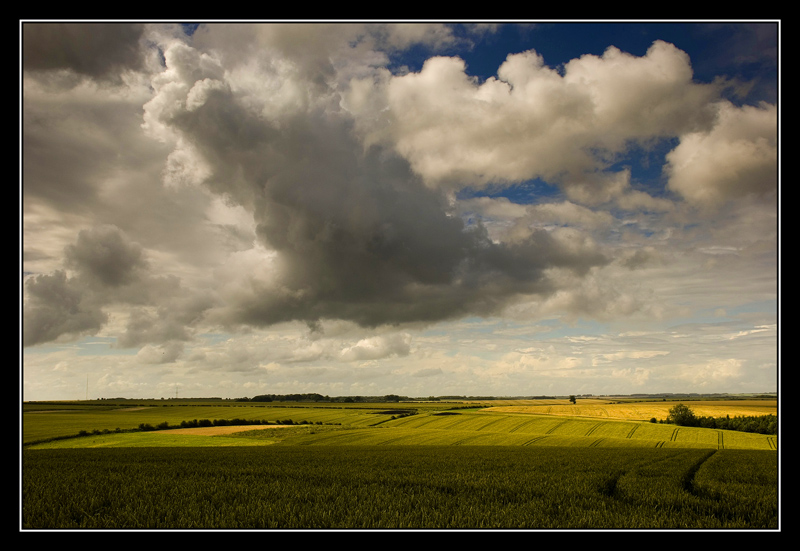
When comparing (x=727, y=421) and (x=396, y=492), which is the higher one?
(x=396, y=492)

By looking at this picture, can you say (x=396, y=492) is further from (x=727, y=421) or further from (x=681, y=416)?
(x=727, y=421)

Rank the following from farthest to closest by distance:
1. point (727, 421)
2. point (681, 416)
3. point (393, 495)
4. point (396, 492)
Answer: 1. point (681, 416)
2. point (727, 421)
3. point (396, 492)
4. point (393, 495)

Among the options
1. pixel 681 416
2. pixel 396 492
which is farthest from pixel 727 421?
pixel 396 492

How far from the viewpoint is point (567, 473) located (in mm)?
21391

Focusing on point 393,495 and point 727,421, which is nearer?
point 393,495

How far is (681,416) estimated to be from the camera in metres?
71.9

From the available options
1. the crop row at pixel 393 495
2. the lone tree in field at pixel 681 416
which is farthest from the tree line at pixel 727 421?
the crop row at pixel 393 495

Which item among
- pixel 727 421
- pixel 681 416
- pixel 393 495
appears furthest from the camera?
pixel 681 416

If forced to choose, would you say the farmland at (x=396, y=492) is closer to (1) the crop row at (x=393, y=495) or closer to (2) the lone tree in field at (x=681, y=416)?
(1) the crop row at (x=393, y=495)

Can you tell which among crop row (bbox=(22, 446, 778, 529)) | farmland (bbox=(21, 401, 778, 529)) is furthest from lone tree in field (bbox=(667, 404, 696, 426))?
crop row (bbox=(22, 446, 778, 529))

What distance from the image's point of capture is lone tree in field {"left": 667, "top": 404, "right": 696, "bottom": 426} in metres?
70.8

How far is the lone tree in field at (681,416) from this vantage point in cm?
7078

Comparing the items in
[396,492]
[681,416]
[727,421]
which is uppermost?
[396,492]

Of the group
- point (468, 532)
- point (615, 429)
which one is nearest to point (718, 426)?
point (615, 429)
